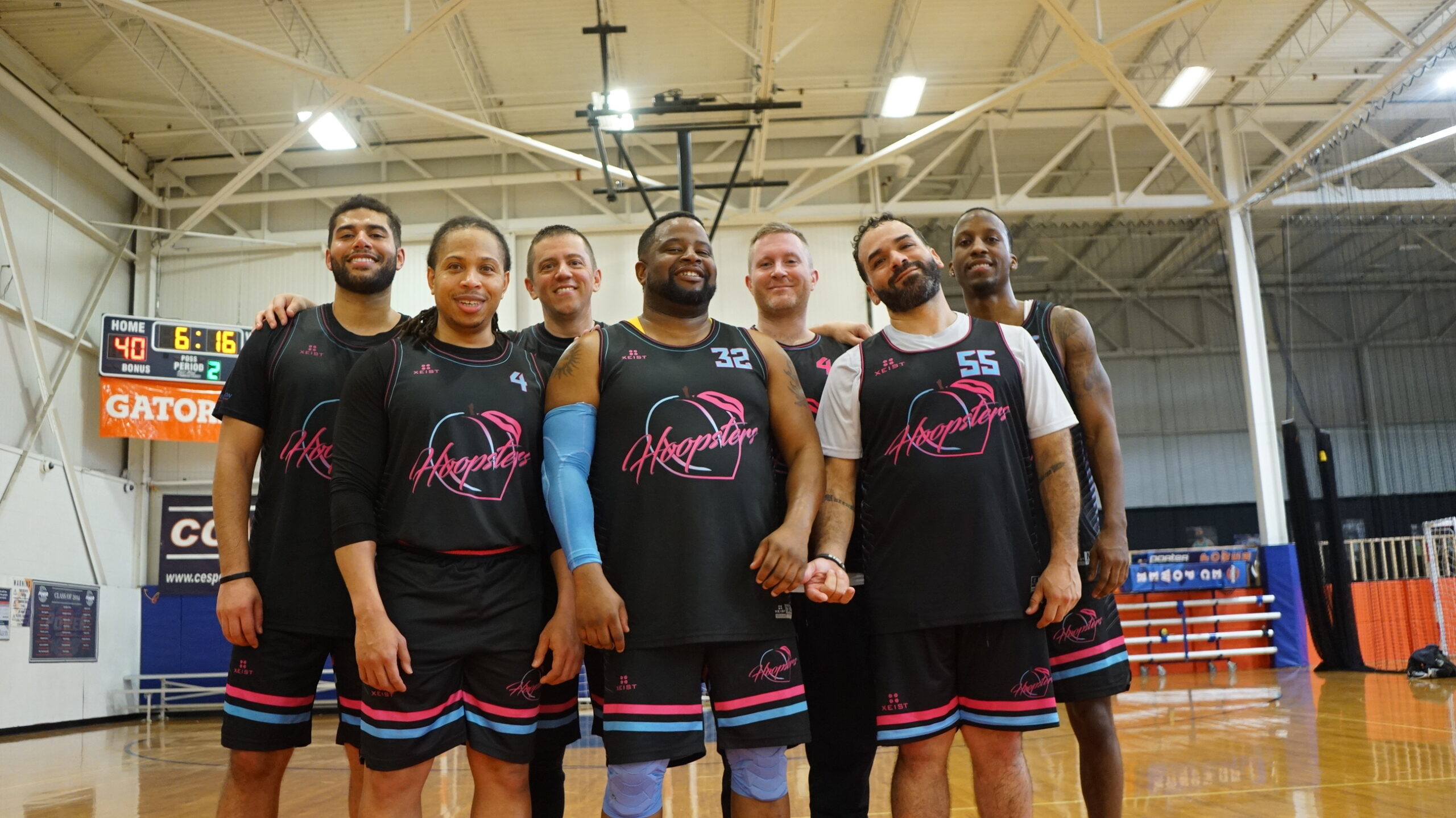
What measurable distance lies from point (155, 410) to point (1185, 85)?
1145 cm

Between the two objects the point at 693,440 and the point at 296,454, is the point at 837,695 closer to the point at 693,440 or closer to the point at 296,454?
the point at 693,440

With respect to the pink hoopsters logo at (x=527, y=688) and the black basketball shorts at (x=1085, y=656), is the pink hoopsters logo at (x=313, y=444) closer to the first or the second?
the pink hoopsters logo at (x=527, y=688)

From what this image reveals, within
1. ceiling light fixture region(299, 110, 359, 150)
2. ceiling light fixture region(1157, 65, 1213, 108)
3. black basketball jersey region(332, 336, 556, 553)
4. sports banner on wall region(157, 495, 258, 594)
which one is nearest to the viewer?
black basketball jersey region(332, 336, 556, 553)

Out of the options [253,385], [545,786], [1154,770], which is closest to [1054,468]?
[545,786]

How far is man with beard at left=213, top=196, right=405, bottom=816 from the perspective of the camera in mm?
2496

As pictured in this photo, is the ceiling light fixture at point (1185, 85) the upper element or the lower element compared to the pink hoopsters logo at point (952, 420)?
upper

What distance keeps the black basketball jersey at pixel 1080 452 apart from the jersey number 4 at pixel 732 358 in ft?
2.67

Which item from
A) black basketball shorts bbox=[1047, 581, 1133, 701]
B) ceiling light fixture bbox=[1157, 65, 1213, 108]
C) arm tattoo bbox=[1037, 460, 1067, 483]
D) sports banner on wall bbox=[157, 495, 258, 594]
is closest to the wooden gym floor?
black basketball shorts bbox=[1047, 581, 1133, 701]

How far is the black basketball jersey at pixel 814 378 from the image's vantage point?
8.68 ft

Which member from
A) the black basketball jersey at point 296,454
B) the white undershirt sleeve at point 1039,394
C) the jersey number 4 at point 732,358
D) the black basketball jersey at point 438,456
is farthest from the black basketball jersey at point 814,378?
the black basketball jersey at point 296,454

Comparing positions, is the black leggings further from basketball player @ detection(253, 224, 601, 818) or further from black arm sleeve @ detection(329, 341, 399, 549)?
black arm sleeve @ detection(329, 341, 399, 549)

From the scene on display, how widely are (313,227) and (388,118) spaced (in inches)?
84.2

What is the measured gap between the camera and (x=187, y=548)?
1235cm

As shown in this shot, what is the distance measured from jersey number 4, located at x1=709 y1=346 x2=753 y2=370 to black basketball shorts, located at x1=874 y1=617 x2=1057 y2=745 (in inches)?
27.3
